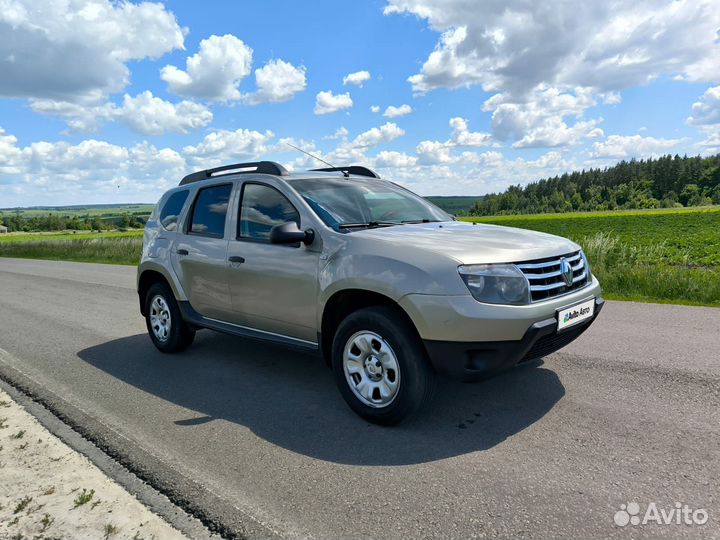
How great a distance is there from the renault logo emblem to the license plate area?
0.18 m

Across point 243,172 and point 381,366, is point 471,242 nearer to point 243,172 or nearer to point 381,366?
point 381,366

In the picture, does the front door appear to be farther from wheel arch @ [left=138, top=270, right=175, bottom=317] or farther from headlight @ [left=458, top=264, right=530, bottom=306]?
wheel arch @ [left=138, top=270, right=175, bottom=317]

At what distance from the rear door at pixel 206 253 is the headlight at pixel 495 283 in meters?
2.50

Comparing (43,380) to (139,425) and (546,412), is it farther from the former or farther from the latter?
(546,412)

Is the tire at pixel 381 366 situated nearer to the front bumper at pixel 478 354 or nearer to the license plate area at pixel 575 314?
the front bumper at pixel 478 354

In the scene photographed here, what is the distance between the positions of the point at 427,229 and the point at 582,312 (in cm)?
130

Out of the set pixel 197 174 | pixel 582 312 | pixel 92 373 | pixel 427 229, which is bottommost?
pixel 92 373

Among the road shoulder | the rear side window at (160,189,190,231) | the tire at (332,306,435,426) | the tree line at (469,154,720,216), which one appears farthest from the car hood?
the tree line at (469,154,720,216)

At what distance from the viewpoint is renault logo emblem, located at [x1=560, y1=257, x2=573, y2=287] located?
12.7 ft

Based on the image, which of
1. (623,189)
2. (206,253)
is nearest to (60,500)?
(206,253)

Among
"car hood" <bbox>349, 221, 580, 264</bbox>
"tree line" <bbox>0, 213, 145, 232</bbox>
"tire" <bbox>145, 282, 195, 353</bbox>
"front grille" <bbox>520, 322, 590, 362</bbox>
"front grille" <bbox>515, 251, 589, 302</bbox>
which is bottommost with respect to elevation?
"tree line" <bbox>0, 213, 145, 232</bbox>

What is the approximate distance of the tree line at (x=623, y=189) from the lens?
107m

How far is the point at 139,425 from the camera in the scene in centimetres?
411

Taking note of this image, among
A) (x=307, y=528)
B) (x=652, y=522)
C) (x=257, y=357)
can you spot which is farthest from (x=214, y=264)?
(x=652, y=522)
